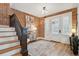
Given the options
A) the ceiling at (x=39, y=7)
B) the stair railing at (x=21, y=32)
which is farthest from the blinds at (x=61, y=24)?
the stair railing at (x=21, y=32)

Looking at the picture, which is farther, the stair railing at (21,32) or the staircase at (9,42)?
the stair railing at (21,32)

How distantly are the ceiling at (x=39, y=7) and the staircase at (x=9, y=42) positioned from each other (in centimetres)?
50

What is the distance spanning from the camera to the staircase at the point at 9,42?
1.72 metres

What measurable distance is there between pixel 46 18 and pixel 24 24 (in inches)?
18.6

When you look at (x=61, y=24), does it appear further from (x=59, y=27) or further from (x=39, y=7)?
(x=39, y=7)

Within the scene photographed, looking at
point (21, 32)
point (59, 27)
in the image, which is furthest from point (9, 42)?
point (59, 27)

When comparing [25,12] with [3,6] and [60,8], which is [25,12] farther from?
[60,8]

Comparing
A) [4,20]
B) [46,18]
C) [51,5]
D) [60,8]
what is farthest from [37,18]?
[4,20]

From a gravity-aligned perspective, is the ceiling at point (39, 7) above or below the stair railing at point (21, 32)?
above

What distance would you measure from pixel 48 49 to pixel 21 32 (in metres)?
0.67

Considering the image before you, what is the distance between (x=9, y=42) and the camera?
1.82 meters

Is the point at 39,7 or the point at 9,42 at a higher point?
the point at 39,7

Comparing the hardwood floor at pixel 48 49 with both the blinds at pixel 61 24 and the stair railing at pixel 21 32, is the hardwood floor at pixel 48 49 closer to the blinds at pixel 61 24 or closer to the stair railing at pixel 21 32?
the stair railing at pixel 21 32

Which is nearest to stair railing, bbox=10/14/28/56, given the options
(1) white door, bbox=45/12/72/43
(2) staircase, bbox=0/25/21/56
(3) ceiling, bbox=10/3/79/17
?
(2) staircase, bbox=0/25/21/56
